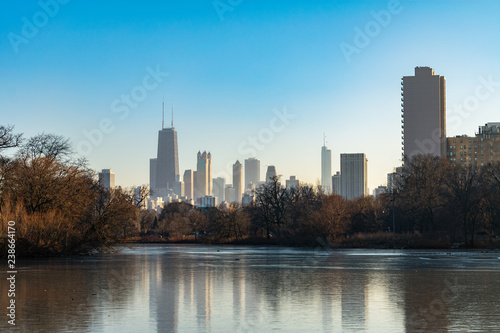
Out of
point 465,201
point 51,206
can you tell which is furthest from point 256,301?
point 465,201

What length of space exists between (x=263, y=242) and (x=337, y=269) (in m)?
56.9

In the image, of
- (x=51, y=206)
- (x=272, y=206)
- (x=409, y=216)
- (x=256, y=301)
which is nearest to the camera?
(x=256, y=301)

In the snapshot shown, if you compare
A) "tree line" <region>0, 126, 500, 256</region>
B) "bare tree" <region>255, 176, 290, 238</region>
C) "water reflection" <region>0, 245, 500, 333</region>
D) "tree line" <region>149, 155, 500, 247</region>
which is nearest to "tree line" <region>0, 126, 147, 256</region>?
"tree line" <region>0, 126, 500, 256</region>

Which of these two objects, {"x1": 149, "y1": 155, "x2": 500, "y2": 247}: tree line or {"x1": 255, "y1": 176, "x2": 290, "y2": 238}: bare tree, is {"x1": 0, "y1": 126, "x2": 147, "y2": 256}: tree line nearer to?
{"x1": 149, "y1": 155, "x2": 500, "y2": 247}: tree line

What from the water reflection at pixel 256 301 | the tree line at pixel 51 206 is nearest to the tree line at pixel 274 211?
the tree line at pixel 51 206

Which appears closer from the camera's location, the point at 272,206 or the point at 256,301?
the point at 256,301

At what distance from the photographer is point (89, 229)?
5394cm

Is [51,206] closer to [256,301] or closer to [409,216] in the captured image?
[256,301]

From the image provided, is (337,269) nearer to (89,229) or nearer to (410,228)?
(89,229)

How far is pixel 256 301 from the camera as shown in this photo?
20.6 metres

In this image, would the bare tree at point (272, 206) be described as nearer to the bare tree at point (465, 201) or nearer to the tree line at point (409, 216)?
the tree line at point (409, 216)

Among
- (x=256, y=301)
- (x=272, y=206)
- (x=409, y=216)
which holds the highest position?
(x=272, y=206)

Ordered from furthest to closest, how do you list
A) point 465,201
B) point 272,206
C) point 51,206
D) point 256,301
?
1. point 272,206
2. point 465,201
3. point 51,206
4. point 256,301

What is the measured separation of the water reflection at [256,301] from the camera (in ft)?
51.8
